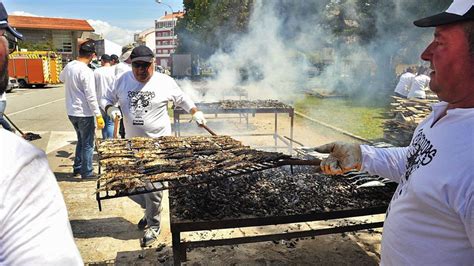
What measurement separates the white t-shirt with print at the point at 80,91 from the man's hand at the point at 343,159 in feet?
15.4

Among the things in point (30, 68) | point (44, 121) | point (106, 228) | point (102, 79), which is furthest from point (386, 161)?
point (30, 68)

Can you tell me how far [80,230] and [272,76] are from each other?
17074 mm

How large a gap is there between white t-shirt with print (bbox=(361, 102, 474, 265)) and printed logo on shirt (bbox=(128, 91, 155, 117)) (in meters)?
3.34

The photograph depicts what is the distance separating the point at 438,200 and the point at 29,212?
1.47m

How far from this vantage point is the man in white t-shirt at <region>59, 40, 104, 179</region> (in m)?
5.99

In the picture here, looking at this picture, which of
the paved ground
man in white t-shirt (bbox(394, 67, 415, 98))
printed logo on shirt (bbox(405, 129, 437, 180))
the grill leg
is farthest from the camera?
man in white t-shirt (bbox(394, 67, 415, 98))

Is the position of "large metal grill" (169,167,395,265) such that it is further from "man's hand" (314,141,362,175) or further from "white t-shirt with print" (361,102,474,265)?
"white t-shirt with print" (361,102,474,265)

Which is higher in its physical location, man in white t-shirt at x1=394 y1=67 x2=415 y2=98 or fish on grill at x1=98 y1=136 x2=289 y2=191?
man in white t-shirt at x1=394 y1=67 x2=415 y2=98

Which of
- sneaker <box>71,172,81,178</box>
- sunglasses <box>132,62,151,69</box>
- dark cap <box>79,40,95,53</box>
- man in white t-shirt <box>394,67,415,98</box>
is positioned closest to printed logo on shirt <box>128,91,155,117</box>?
sunglasses <box>132,62,151,69</box>

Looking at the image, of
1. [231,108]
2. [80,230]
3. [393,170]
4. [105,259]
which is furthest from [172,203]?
[231,108]

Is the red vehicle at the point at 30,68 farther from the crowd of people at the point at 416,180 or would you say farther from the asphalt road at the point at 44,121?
the crowd of people at the point at 416,180

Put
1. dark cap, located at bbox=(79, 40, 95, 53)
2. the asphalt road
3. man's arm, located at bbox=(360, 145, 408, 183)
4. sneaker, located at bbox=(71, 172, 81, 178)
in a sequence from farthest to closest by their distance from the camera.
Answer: the asphalt road, sneaker, located at bbox=(71, 172, 81, 178), dark cap, located at bbox=(79, 40, 95, 53), man's arm, located at bbox=(360, 145, 408, 183)

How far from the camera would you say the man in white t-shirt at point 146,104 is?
4293 millimetres

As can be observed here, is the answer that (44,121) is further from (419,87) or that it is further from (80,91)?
(419,87)
